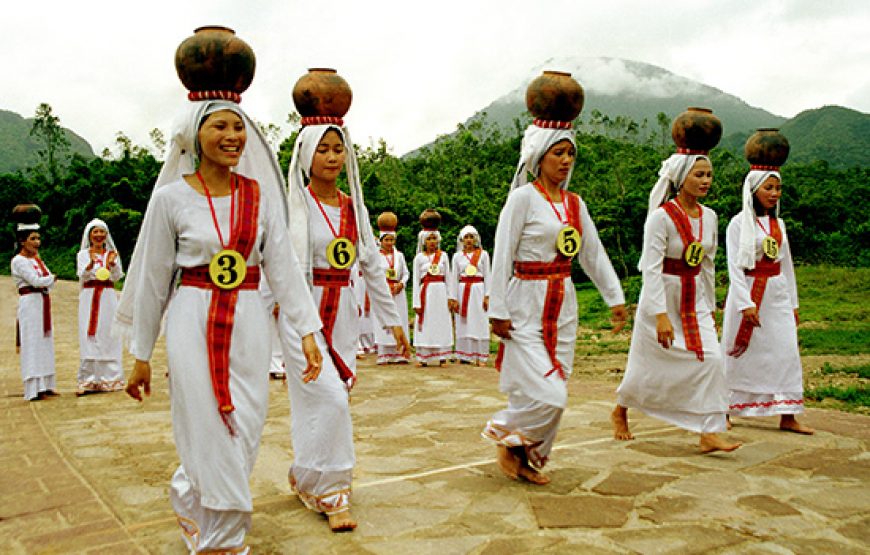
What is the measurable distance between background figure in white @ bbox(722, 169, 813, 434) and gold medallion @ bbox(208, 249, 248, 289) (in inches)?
167

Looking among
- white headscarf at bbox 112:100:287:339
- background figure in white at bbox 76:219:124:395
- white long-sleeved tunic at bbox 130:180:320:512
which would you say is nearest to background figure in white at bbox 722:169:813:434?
white headscarf at bbox 112:100:287:339

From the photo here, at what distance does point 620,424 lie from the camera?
5.76 metres

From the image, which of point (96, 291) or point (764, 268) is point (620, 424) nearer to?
point (764, 268)

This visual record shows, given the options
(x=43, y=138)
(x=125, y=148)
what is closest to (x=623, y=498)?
(x=125, y=148)

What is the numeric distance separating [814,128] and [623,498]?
227 ft

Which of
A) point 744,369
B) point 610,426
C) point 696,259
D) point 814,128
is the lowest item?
point 610,426

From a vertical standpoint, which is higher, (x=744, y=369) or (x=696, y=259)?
(x=696, y=259)

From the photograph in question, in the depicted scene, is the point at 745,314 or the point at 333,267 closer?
the point at 333,267

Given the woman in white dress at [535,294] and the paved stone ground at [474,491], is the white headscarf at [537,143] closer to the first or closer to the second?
the woman in white dress at [535,294]

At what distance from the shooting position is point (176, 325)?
10.8 ft

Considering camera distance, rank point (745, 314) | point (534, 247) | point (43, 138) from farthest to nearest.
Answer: point (43, 138), point (745, 314), point (534, 247)

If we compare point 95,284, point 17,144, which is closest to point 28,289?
point 95,284

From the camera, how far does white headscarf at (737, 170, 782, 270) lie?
6129 millimetres

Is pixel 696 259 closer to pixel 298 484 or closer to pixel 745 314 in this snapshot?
pixel 745 314
